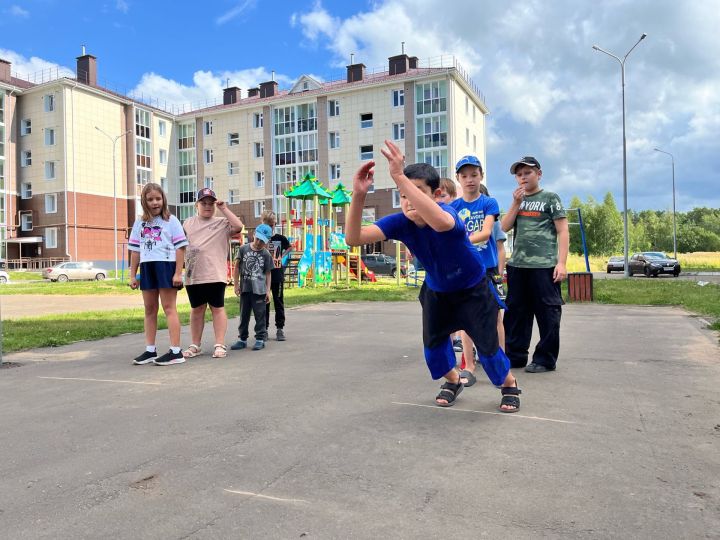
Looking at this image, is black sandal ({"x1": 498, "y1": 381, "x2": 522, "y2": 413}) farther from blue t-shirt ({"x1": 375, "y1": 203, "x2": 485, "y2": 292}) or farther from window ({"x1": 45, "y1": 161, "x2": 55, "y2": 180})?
window ({"x1": 45, "y1": 161, "x2": 55, "y2": 180})

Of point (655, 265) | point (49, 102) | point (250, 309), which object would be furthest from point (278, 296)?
point (49, 102)

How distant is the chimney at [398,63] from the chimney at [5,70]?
32384mm

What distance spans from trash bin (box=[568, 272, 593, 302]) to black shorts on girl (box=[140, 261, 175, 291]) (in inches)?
427

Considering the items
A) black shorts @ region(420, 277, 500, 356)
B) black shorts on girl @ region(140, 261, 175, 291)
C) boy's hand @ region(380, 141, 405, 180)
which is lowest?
black shorts @ region(420, 277, 500, 356)

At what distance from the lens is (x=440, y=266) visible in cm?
362

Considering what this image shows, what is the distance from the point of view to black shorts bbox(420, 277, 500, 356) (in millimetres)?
3791

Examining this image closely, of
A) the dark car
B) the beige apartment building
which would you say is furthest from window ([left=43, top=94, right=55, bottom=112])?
the dark car

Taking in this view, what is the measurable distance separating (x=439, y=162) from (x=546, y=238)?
43.3 m

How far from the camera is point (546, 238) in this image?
5445mm

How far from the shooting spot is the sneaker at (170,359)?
5902 mm

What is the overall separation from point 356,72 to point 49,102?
83.9 feet

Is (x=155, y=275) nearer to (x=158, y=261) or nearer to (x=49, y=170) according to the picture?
(x=158, y=261)

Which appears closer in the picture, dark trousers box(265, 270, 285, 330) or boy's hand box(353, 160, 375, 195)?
boy's hand box(353, 160, 375, 195)

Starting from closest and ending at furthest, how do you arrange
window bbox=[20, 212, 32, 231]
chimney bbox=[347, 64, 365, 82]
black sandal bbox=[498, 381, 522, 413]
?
black sandal bbox=[498, 381, 522, 413] < window bbox=[20, 212, 32, 231] < chimney bbox=[347, 64, 365, 82]
